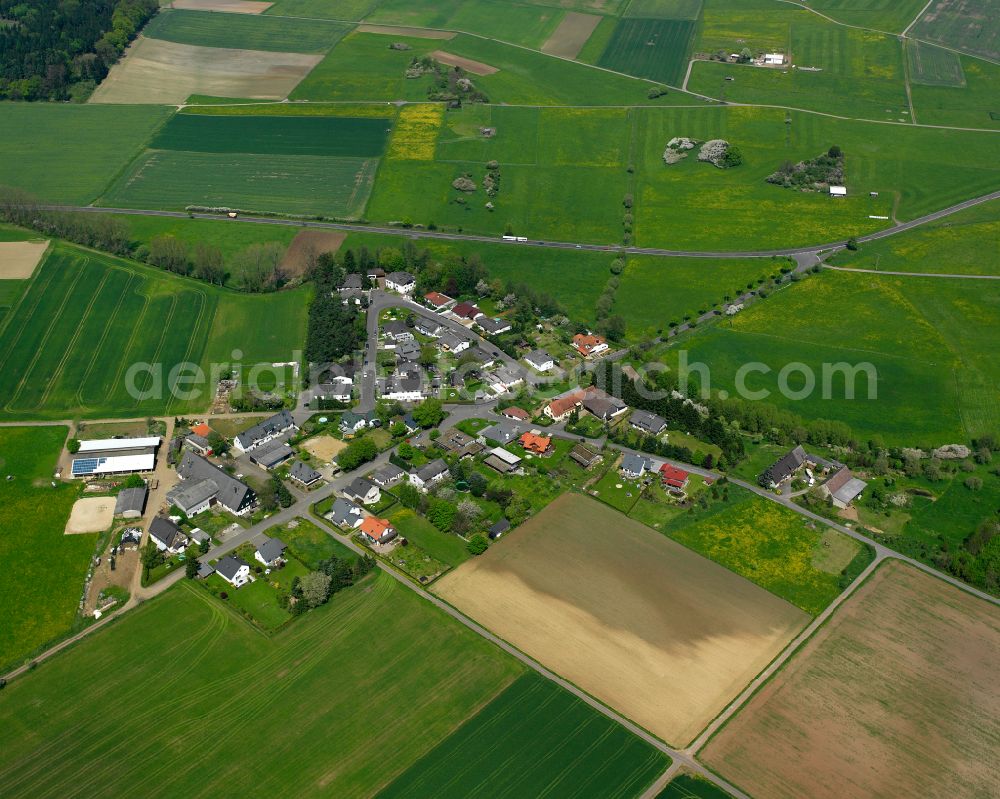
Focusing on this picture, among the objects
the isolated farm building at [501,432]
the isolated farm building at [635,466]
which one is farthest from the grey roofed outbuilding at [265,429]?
the isolated farm building at [635,466]

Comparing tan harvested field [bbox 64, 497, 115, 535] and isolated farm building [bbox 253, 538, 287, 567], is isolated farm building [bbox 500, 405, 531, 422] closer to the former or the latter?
isolated farm building [bbox 253, 538, 287, 567]

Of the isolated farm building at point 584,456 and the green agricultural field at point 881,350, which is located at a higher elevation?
the isolated farm building at point 584,456

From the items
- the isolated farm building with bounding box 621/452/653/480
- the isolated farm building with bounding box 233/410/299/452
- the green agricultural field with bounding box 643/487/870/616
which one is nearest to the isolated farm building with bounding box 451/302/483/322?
the isolated farm building with bounding box 233/410/299/452

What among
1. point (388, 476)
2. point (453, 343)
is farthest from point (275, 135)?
point (388, 476)

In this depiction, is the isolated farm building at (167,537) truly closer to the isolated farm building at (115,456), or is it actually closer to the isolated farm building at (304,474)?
the isolated farm building at (115,456)

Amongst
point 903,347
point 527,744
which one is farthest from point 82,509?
point 903,347

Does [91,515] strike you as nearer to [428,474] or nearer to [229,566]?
[229,566]

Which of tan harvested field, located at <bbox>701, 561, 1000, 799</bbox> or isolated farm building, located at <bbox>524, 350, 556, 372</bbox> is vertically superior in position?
isolated farm building, located at <bbox>524, 350, 556, 372</bbox>
